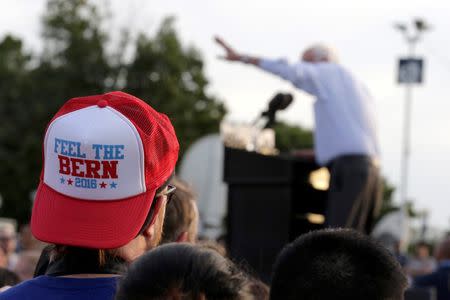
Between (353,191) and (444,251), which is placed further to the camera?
(444,251)

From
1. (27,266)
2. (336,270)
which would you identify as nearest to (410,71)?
(27,266)

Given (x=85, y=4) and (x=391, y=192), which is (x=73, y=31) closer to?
(x=85, y=4)

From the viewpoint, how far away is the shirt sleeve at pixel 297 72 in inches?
253

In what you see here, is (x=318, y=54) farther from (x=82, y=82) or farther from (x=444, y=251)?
(x=82, y=82)

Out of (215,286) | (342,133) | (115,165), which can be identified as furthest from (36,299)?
(342,133)

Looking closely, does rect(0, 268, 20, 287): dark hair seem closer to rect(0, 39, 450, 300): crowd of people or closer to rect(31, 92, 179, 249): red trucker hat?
rect(0, 39, 450, 300): crowd of people

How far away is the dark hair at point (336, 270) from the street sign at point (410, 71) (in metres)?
26.5

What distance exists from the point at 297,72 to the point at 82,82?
104 feet

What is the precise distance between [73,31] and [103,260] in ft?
117

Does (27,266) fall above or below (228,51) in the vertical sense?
below

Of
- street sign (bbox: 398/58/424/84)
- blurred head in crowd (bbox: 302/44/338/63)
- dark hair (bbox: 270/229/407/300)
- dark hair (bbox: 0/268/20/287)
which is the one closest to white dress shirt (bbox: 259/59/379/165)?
blurred head in crowd (bbox: 302/44/338/63)

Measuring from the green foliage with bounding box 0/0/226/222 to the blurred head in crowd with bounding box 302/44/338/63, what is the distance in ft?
94.0

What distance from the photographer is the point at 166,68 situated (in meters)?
38.4

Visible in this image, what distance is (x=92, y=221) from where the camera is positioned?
263 cm
